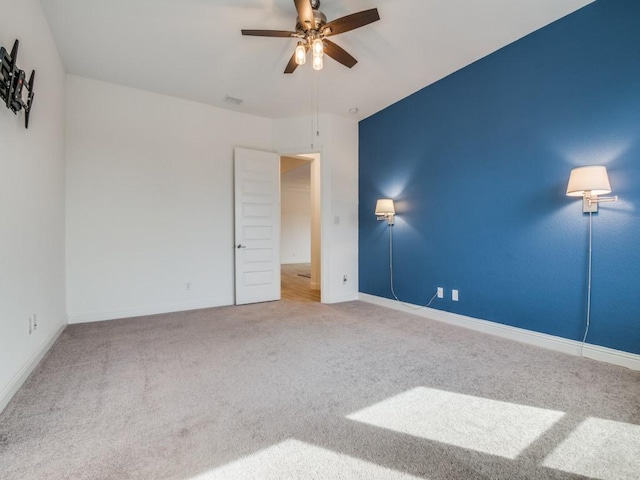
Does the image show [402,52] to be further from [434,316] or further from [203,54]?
[434,316]

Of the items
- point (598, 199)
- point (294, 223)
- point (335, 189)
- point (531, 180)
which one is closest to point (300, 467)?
point (598, 199)

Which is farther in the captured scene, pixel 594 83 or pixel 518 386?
pixel 594 83

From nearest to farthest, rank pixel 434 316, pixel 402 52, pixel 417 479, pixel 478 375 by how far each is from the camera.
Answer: pixel 417 479 → pixel 478 375 → pixel 402 52 → pixel 434 316

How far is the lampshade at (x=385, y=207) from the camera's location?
172 inches

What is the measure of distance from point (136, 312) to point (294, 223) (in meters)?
8.05

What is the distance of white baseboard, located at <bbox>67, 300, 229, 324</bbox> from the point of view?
3766 mm

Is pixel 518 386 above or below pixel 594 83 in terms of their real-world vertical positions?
below

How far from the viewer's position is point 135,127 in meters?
4.07

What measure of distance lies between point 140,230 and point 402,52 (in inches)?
152

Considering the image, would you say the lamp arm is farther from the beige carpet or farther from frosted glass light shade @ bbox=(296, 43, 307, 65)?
frosted glass light shade @ bbox=(296, 43, 307, 65)

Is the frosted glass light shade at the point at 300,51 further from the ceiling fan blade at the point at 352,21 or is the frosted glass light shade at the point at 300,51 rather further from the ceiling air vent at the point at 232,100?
the ceiling air vent at the point at 232,100

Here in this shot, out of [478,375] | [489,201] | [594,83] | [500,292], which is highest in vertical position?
[594,83]

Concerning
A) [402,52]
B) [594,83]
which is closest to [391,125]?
[402,52]

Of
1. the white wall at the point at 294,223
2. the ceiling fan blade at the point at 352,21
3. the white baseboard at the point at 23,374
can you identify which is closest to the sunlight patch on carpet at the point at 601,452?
the ceiling fan blade at the point at 352,21
